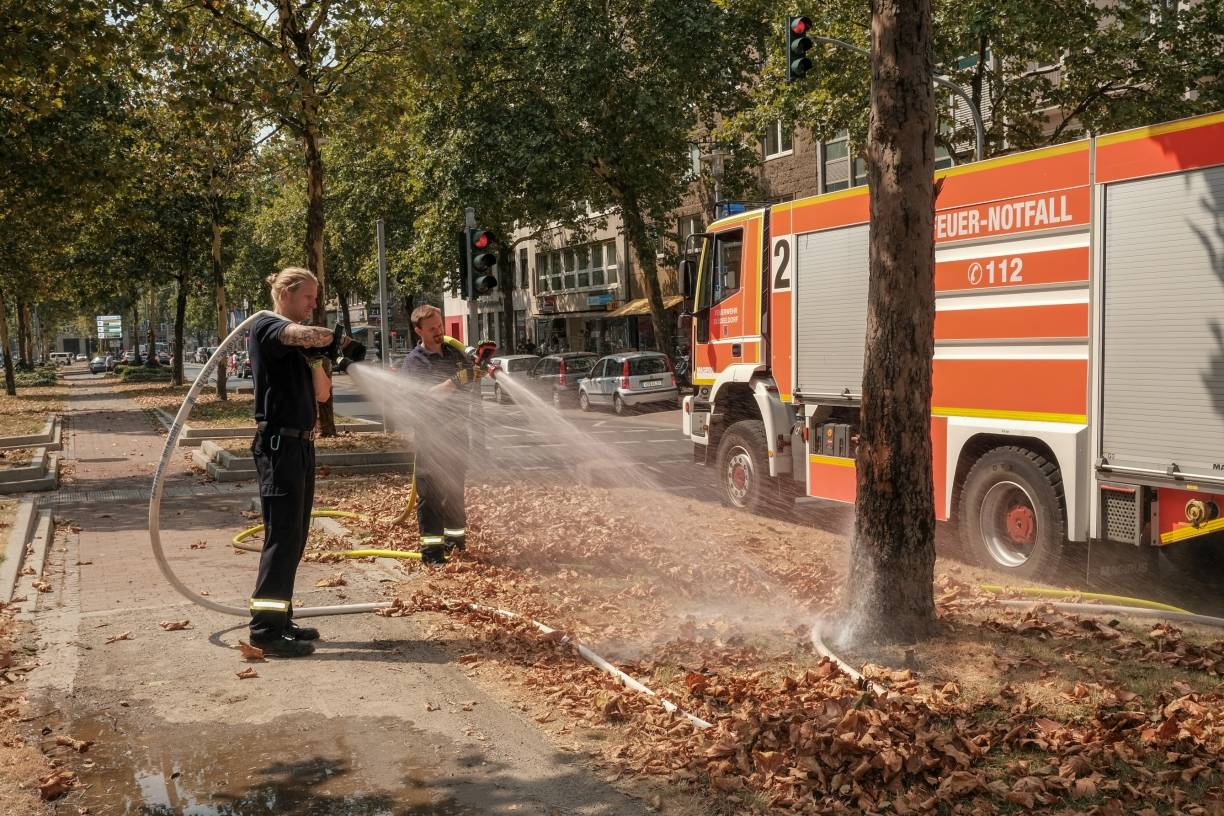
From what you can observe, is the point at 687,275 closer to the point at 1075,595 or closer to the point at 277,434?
the point at 1075,595

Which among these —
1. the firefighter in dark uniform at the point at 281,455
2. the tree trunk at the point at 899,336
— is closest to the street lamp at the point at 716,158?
the tree trunk at the point at 899,336

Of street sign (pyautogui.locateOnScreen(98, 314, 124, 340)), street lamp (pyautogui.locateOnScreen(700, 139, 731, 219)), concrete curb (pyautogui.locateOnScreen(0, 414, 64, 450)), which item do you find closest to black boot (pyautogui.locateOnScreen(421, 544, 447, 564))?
concrete curb (pyautogui.locateOnScreen(0, 414, 64, 450))

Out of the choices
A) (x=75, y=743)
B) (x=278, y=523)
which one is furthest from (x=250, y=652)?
A: (x=75, y=743)

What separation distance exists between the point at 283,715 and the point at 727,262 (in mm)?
7476

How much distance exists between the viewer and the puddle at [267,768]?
4098 millimetres

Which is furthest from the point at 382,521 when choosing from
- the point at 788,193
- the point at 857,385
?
the point at 788,193

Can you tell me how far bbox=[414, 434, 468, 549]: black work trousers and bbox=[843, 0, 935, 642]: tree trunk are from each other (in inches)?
144

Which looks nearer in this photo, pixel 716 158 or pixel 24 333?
pixel 716 158

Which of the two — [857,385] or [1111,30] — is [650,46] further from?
[857,385]

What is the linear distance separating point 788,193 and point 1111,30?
65.1 feet

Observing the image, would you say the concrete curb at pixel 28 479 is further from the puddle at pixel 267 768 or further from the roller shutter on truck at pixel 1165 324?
the roller shutter on truck at pixel 1165 324

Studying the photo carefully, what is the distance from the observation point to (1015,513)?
25.9 feet

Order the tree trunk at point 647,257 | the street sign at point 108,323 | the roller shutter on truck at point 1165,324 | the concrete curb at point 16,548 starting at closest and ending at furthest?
the roller shutter on truck at point 1165,324
the concrete curb at point 16,548
the tree trunk at point 647,257
the street sign at point 108,323

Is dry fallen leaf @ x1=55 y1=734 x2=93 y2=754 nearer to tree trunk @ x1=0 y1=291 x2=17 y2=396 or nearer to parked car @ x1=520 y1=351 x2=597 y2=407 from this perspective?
parked car @ x1=520 y1=351 x2=597 y2=407
